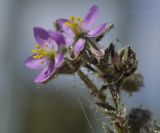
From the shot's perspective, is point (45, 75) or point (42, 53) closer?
point (45, 75)

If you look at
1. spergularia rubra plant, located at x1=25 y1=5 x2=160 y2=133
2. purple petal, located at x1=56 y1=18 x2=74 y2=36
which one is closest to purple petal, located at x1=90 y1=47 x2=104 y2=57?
spergularia rubra plant, located at x1=25 y1=5 x2=160 y2=133

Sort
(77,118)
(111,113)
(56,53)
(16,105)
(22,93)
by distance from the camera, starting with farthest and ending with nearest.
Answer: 1. (22,93)
2. (16,105)
3. (77,118)
4. (56,53)
5. (111,113)

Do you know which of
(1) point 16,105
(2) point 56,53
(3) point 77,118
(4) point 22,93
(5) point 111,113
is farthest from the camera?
(4) point 22,93

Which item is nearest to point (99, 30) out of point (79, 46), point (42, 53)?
point (79, 46)

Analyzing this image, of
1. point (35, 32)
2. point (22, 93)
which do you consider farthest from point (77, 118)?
point (35, 32)

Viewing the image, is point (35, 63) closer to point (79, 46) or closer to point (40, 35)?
point (40, 35)

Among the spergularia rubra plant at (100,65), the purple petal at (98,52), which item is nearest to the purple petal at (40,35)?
the spergularia rubra plant at (100,65)

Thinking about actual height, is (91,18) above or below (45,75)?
above

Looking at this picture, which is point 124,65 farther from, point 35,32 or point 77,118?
point 77,118
